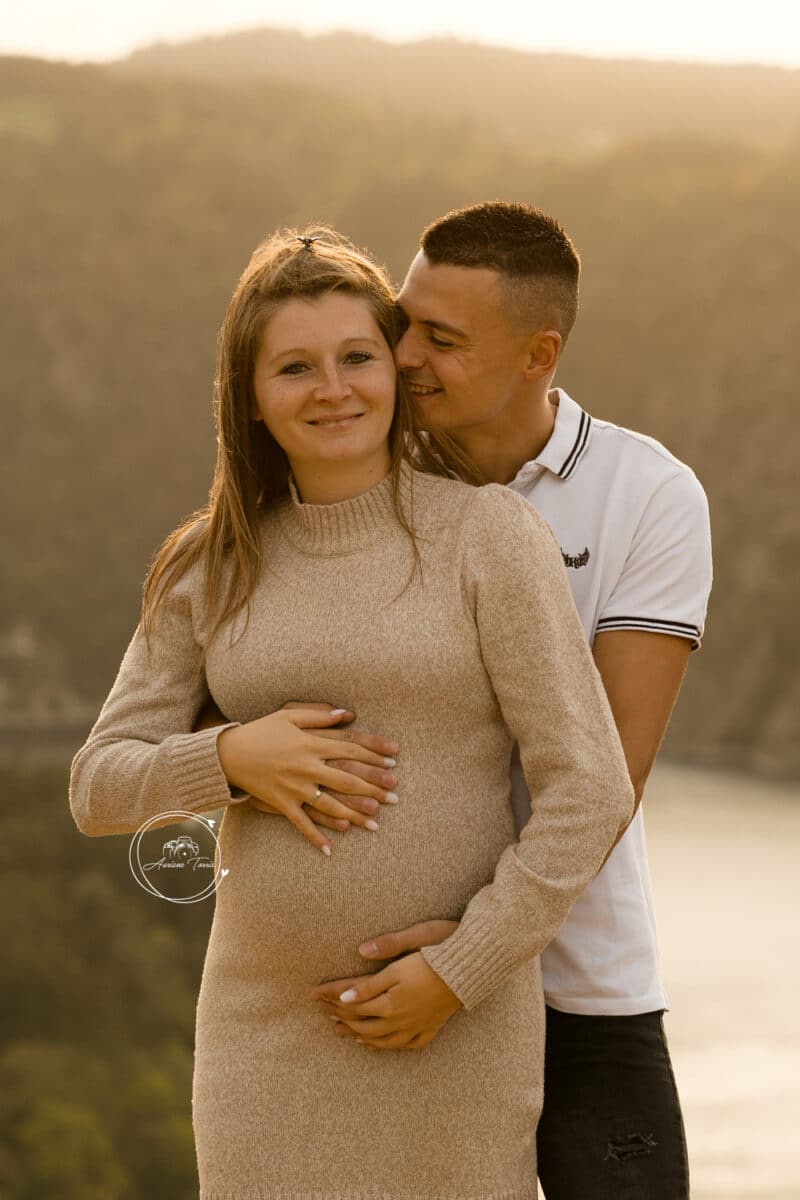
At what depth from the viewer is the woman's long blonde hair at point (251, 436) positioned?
1.71 metres

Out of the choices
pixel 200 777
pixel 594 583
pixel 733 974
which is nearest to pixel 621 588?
pixel 594 583

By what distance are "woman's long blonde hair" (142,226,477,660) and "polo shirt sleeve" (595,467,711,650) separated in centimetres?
28

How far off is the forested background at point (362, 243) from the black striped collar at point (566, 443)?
929 inches

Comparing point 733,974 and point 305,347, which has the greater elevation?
point 305,347

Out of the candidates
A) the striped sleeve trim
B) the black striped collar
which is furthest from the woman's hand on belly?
the black striped collar

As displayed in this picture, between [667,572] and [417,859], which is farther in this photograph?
[667,572]

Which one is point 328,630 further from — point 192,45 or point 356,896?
point 192,45

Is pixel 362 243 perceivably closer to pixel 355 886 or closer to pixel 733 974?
pixel 733 974

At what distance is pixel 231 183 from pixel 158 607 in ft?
133

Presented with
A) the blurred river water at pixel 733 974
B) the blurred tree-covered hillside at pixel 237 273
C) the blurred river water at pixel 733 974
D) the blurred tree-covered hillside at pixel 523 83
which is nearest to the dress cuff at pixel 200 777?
the blurred river water at pixel 733 974

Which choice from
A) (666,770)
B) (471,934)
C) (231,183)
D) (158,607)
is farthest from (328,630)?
(231,183)

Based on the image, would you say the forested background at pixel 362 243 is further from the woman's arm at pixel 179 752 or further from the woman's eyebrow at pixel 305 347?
the woman's eyebrow at pixel 305 347

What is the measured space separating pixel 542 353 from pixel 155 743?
0.75 meters

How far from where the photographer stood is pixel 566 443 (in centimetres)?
190
